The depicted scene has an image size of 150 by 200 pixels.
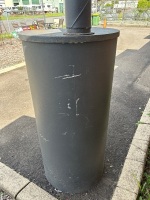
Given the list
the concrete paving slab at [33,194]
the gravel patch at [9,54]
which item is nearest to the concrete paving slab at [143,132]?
the concrete paving slab at [33,194]

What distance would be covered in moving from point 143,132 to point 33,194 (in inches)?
66.9

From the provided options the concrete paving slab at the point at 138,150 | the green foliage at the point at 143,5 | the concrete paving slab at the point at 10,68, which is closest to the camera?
the concrete paving slab at the point at 138,150

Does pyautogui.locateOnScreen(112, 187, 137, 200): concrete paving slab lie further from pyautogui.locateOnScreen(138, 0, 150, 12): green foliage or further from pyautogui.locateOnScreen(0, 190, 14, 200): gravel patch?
pyautogui.locateOnScreen(138, 0, 150, 12): green foliage

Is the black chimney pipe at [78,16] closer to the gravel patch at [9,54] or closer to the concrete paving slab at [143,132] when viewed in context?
the concrete paving slab at [143,132]

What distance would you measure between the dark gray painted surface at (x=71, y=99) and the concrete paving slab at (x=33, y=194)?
0.82ft

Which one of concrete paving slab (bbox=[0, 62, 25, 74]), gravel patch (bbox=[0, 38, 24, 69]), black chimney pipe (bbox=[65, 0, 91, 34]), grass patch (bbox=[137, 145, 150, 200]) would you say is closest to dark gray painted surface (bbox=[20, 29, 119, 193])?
black chimney pipe (bbox=[65, 0, 91, 34])

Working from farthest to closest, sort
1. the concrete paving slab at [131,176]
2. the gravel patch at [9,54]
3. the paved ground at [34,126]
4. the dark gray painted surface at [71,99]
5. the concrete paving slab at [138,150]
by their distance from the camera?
1. the gravel patch at [9,54]
2. the concrete paving slab at [138,150]
3. the paved ground at [34,126]
4. the concrete paving slab at [131,176]
5. the dark gray painted surface at [71,99]

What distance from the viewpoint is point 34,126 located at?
3.27 metres

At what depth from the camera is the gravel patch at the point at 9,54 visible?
675 centimetres

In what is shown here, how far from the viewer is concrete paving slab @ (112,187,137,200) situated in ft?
6.42

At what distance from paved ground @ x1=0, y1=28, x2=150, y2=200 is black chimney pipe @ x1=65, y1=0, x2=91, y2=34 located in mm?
1622

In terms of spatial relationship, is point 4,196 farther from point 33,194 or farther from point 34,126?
point 34,126

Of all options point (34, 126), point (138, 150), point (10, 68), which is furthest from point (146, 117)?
point (10, 68)

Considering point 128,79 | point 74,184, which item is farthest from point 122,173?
point 128,79
